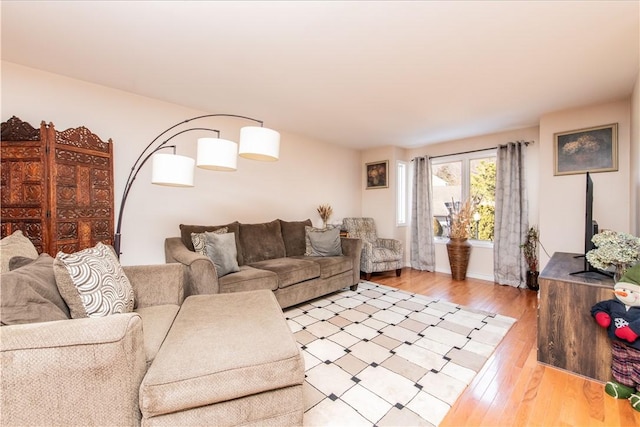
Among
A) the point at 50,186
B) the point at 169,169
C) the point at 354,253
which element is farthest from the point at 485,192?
the point at 50,186

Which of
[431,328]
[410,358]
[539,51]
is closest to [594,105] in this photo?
[539,51]

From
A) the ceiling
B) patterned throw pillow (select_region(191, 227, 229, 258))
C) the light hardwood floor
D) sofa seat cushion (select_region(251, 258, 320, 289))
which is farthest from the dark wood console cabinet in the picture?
patterned throw pillow (select_region(191, 227, 229, 258))

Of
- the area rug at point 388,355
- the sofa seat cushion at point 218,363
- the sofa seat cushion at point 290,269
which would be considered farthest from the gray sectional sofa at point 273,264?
the sofa seat cushion at point 218,363

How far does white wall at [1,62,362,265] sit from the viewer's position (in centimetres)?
234

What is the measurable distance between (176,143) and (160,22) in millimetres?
1582

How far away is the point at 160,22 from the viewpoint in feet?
5.62

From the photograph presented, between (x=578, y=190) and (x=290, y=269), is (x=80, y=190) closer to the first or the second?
(x=290, y=269)

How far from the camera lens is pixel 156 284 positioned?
1845mm

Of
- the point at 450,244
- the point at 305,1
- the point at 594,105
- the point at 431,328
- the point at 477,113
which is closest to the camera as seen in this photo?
the point at 305,1

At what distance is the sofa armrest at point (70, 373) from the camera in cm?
87

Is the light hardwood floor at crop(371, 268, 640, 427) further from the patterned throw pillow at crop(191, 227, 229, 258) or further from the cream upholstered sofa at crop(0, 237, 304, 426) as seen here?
the patterned throw pillow at crop(191, 227, 229, 258)

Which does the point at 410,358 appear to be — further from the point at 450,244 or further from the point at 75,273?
the point at 450,244

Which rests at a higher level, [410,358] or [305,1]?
[305,1]

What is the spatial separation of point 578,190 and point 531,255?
105 cm
